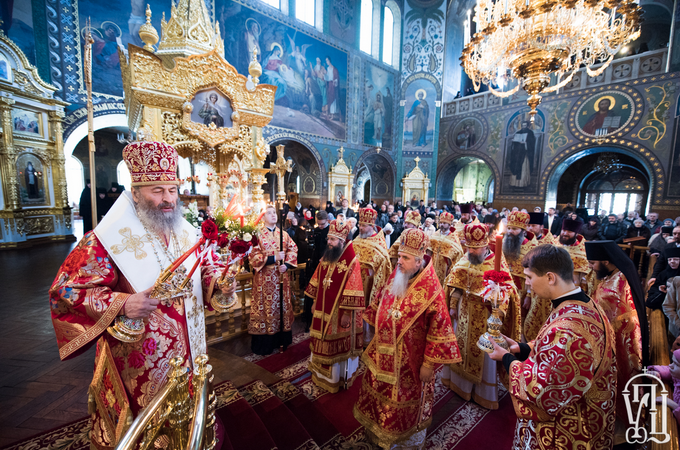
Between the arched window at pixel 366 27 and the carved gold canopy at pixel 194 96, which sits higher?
the arched window at pixel 366 27

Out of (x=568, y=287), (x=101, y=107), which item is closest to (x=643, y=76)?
(x=568, y=287)

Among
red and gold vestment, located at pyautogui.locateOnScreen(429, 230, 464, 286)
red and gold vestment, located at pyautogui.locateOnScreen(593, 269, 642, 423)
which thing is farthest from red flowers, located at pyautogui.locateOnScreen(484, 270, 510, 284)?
red and gold vestment, located at pyautogui.locateOnScreen(429, 230, 464, 286)

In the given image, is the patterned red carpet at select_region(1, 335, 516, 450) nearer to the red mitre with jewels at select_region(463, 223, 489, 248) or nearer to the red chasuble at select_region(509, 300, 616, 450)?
the red chasuble at select_region(509, 300, 616, 450)

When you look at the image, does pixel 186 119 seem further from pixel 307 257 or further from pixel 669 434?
pixel 669 434

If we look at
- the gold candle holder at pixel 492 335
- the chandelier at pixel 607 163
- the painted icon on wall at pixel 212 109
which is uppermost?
the chandelier at pixel 607 163

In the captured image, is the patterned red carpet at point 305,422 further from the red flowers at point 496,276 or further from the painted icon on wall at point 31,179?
the painted icon on wall at point 31,179

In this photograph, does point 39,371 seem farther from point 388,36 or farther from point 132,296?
point 388,36

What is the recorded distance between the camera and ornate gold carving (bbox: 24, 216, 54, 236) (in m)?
9.41

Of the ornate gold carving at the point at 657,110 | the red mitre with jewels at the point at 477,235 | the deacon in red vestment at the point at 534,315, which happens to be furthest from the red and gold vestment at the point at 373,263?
the ornate gold carving at the point at 657,110

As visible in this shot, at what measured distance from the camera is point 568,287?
152 centimetres

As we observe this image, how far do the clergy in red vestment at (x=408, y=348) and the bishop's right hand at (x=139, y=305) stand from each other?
63.8 inches

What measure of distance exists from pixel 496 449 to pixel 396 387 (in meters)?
1.21

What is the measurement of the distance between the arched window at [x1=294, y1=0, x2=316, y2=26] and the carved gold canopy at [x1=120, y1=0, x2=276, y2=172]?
1065cm

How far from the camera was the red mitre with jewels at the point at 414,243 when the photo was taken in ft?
7.32
